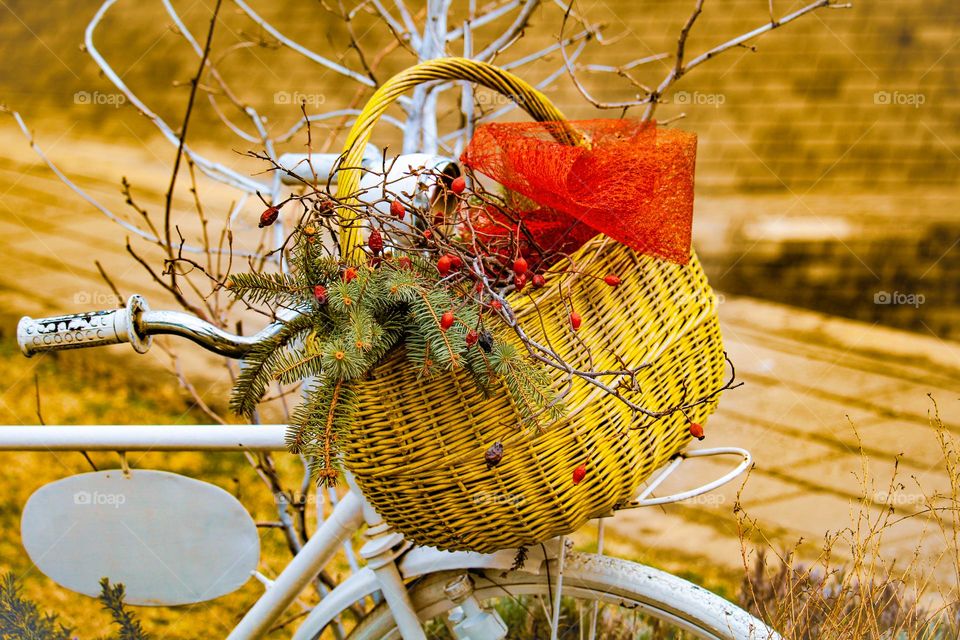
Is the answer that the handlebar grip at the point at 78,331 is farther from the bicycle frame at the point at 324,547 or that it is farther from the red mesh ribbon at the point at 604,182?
the red mesh ribbon at the point at 604,182

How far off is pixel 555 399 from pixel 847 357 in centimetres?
284

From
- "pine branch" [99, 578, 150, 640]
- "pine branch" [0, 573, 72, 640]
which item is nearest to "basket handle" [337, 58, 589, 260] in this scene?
"pine branch" [99, 578, 150, 640]

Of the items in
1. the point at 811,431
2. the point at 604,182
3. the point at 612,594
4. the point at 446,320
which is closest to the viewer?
the point at 446,320

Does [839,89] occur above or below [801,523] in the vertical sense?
above

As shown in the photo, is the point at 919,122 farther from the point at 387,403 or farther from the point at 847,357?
the point at 387,403

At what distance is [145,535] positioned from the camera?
5.31 feet

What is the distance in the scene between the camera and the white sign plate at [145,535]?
158cm

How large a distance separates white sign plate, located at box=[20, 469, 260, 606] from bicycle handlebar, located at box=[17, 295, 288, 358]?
1.61ft

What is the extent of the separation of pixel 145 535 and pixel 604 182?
3.48 feet

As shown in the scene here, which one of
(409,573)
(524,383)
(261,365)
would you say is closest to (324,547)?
(409,573)

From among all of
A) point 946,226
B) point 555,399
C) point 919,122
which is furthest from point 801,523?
point 555,399

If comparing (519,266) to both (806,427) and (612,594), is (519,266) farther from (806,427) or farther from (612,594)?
(806,427)

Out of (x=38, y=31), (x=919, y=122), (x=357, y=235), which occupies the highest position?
(x=38, y=31)

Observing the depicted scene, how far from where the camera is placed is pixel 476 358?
995 mm
